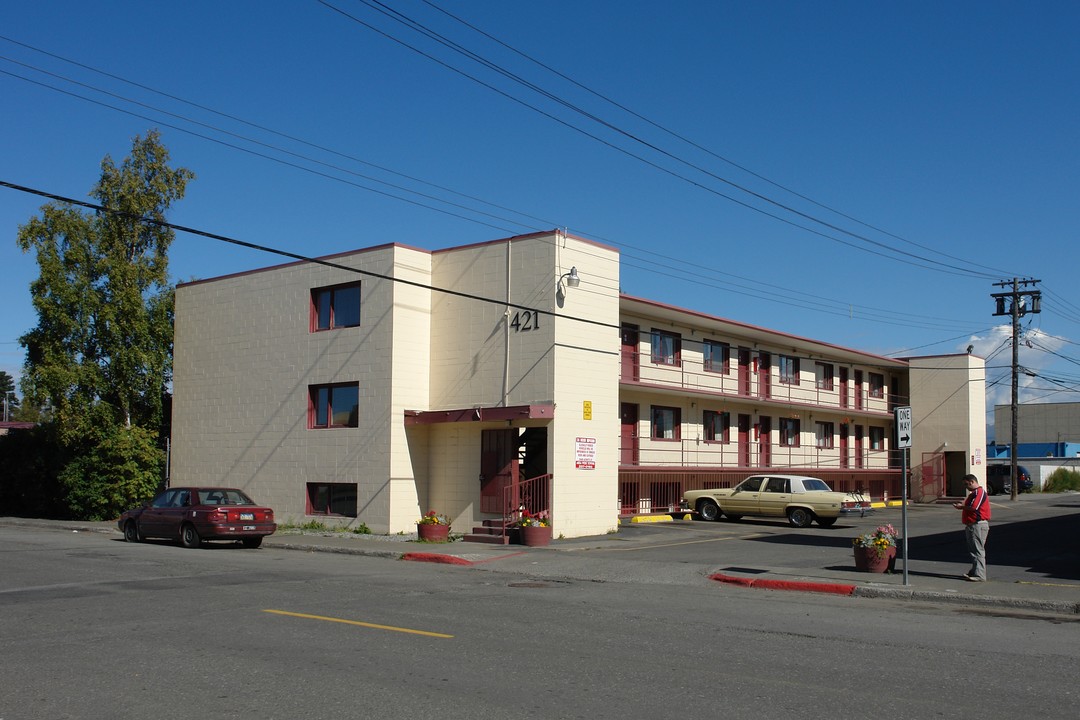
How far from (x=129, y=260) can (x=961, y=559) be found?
26.7 meters

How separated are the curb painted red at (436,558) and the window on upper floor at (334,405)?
21.5 feet

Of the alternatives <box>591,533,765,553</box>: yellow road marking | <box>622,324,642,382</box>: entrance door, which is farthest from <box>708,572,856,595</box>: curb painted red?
<box>622,324,642,382</box>: entrance door

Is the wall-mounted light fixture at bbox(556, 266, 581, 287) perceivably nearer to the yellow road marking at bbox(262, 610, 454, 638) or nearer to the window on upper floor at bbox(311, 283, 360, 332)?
the window on upper floor at bbox(311, 283, 360, 332)

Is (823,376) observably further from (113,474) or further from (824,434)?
(113,474)

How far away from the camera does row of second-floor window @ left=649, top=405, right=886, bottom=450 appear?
33.6 m

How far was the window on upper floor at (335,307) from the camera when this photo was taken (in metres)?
26.8

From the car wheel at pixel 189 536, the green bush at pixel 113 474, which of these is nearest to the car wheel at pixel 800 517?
the car wheel at pixel 189 536

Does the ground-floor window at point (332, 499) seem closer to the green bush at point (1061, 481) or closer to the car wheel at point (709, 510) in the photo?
the car wheel at point (709, 510)

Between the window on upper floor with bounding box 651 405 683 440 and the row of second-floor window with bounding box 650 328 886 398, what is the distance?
1659mm

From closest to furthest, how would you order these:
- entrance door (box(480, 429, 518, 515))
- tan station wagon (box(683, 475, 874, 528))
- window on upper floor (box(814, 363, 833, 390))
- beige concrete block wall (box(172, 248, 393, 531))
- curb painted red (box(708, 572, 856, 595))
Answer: curb painted red (box(708, 572, 856, 595))
entrance door (box(480, 429, 518, 515))
beige concrete block wall (box(172, 248, 393, 531))
tan station wagon (box(683, 475, 874, 528))
window on upper floor (box(814, 363, 833, 390))

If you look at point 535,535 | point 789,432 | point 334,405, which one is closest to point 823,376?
point 789,432

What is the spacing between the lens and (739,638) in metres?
10.3

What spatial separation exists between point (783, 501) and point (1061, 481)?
4442cm

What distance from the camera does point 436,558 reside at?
19922 mm
